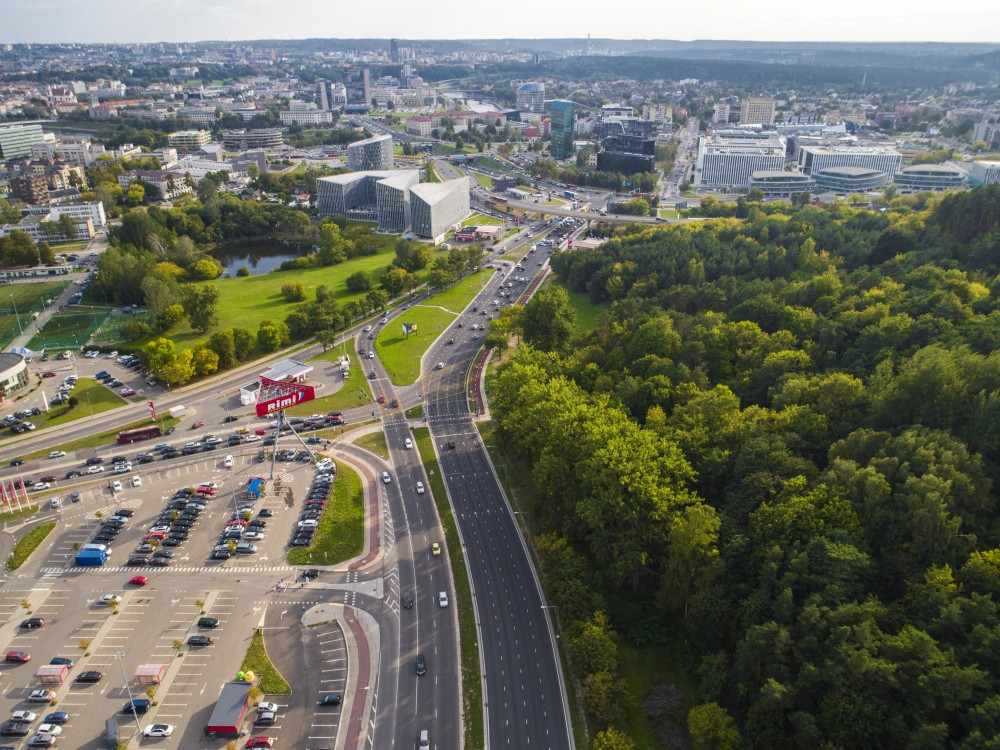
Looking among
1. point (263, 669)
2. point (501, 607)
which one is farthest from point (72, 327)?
point (501, 607)

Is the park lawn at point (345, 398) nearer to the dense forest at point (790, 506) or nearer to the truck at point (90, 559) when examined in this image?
the dense forest at point (790, 506)

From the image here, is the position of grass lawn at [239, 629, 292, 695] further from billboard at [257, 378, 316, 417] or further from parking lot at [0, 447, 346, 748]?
billboard at [257, 378, 316, 417]

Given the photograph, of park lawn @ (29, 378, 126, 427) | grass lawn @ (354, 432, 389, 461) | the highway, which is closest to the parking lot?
grass lawn @ (354, 432, 389, 461)

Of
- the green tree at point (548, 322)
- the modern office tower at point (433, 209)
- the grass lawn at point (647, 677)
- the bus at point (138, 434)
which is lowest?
the grass lawn at point (647, 677)

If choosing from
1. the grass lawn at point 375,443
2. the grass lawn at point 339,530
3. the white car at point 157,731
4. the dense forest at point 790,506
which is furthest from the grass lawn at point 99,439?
the white car at point 157,731

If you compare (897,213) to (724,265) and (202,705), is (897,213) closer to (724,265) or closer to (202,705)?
(724,265)
